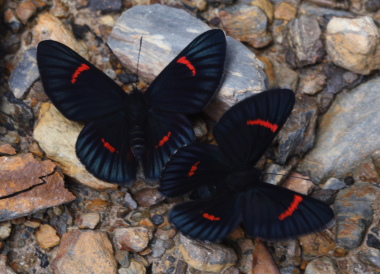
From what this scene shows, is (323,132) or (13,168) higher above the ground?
(323,132)

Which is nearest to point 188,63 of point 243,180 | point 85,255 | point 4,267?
point 243,180

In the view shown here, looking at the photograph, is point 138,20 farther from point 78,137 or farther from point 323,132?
point 323,132

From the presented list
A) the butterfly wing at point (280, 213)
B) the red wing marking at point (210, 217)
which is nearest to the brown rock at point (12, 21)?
the red wing marking at point (210, 217)

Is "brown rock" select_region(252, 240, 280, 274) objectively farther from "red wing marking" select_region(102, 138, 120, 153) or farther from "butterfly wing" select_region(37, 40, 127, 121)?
"butterfly wing" select_region(37, 40, 127, 121)

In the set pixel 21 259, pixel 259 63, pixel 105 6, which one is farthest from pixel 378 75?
pixel 21 259

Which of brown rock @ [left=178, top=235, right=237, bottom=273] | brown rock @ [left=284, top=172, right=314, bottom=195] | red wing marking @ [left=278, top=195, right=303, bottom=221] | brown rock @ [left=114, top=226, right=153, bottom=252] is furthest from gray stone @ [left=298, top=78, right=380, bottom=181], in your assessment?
brown rock @ [left=114, top=226, right=153, bottom=252]

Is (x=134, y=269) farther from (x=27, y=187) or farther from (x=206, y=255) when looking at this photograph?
(x=27, y=187)

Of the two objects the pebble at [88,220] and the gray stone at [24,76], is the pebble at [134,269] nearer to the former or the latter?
the pebble at [88,220]
